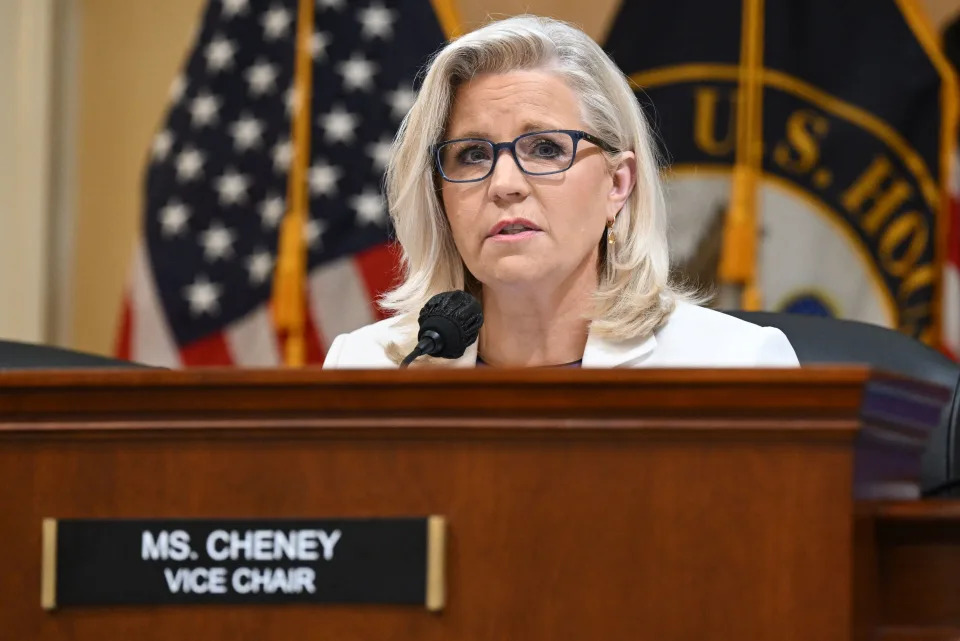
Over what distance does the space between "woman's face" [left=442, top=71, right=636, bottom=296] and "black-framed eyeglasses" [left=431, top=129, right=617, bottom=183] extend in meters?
0.01

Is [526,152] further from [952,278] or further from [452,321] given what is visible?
[952,278]

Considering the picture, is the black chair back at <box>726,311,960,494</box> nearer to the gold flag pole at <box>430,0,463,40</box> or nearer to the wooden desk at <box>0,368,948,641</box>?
the wooden desk at <box>0,368,948,641</box>

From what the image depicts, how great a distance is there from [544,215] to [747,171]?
172 cm

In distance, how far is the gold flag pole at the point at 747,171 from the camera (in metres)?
3.84

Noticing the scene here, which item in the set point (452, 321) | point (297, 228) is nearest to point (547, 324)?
point (452, 321)

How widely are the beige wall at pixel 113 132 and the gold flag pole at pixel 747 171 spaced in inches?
71.8

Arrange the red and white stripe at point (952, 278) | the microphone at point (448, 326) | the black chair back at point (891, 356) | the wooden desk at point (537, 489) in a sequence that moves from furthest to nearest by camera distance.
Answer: the red and white stripe at point (952, 278)
the black chair back at point (891, 356)
the microphone at point (448, 326)
the wooden desk at point (537, 489)

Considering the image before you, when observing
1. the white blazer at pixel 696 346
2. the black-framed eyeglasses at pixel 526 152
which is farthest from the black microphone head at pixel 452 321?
the black-framed eyeglasses at pixel 526 152

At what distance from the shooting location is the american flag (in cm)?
410

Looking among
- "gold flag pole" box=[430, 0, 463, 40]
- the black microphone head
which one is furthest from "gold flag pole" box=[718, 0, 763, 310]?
the black microphone head

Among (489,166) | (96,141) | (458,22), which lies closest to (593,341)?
(489,166)

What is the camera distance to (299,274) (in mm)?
4055

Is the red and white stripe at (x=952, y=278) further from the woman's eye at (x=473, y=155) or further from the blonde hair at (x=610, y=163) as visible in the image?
the woman's eye at (x=473, y=155)

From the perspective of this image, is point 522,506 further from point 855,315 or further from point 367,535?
point 855,315
